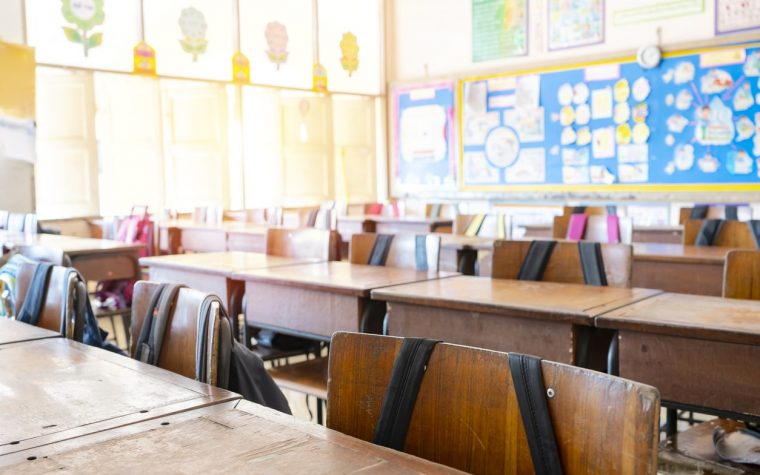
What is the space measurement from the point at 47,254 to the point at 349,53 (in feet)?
22.6

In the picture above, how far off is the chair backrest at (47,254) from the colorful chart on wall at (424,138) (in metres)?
6.27

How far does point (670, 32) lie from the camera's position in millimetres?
7262

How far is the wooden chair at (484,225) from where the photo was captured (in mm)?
5031

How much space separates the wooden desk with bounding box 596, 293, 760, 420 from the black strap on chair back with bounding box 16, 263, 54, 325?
1.67 meters

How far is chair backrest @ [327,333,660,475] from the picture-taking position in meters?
1.03

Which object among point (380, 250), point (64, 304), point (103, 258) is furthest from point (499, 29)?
point (64, 304)

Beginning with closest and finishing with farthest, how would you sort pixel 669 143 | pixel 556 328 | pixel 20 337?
pixel 20 337
pixel 556 328
pixel 669 143

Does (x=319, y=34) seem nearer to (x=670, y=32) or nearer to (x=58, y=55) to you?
(x=58, y=55)

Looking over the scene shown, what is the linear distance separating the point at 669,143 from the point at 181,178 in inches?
193

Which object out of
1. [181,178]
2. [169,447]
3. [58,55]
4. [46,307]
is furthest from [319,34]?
[169,447]

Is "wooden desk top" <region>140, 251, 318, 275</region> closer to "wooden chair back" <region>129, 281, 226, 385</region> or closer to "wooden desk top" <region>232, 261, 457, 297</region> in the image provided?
"wooden desk top" <region>232, 261, 457, 297</region>

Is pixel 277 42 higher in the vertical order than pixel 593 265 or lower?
higher

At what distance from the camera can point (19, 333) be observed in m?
2.05

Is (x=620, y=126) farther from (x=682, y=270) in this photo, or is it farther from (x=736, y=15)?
(x=682, y=270)
